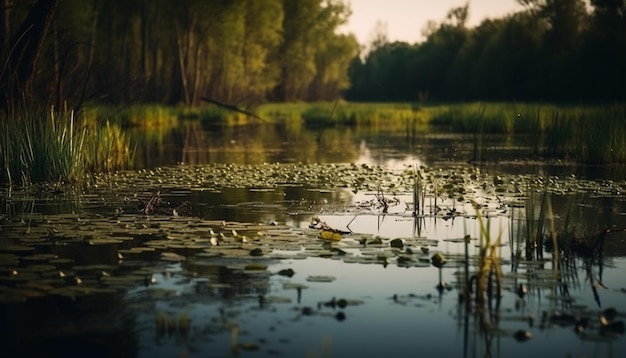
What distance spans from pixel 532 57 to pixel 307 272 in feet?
137

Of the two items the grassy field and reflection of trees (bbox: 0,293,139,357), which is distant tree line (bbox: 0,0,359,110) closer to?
the grassy field

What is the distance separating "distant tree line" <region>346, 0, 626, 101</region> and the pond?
1594 centimetres

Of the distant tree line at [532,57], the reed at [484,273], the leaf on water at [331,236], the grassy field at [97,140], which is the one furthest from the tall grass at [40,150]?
the distant tree line at [532,57]

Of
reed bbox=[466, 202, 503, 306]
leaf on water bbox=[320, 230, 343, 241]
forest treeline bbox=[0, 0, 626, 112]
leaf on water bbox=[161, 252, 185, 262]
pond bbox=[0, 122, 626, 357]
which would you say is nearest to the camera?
pond bbox=[0, 122, 626, 357]

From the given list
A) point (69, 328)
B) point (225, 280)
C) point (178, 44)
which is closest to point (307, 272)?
point (225, 280)

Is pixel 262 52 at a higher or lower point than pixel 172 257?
higher

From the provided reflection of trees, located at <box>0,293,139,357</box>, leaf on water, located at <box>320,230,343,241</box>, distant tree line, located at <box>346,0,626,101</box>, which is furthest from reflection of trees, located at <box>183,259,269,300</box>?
distant tree line, located at <box>346,0,626,101</box>

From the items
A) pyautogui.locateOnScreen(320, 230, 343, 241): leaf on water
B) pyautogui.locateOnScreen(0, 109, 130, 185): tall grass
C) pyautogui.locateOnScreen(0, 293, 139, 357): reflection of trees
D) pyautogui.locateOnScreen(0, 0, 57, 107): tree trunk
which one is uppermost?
pyautogui.locateOnScreen(0, 0, 57, 107): tree trunk

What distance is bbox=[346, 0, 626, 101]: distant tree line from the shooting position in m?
38.6

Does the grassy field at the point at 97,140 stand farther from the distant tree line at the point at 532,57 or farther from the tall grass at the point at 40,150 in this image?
the distant tree line at the point at 532,57

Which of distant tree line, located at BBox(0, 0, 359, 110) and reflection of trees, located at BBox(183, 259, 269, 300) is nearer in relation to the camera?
reflection of trees, located at BBox(183, 259, 269, 300)

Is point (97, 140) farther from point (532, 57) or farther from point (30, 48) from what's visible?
point (532, 57)

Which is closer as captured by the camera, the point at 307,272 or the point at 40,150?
the point at 307,272

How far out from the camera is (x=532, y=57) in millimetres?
45562
